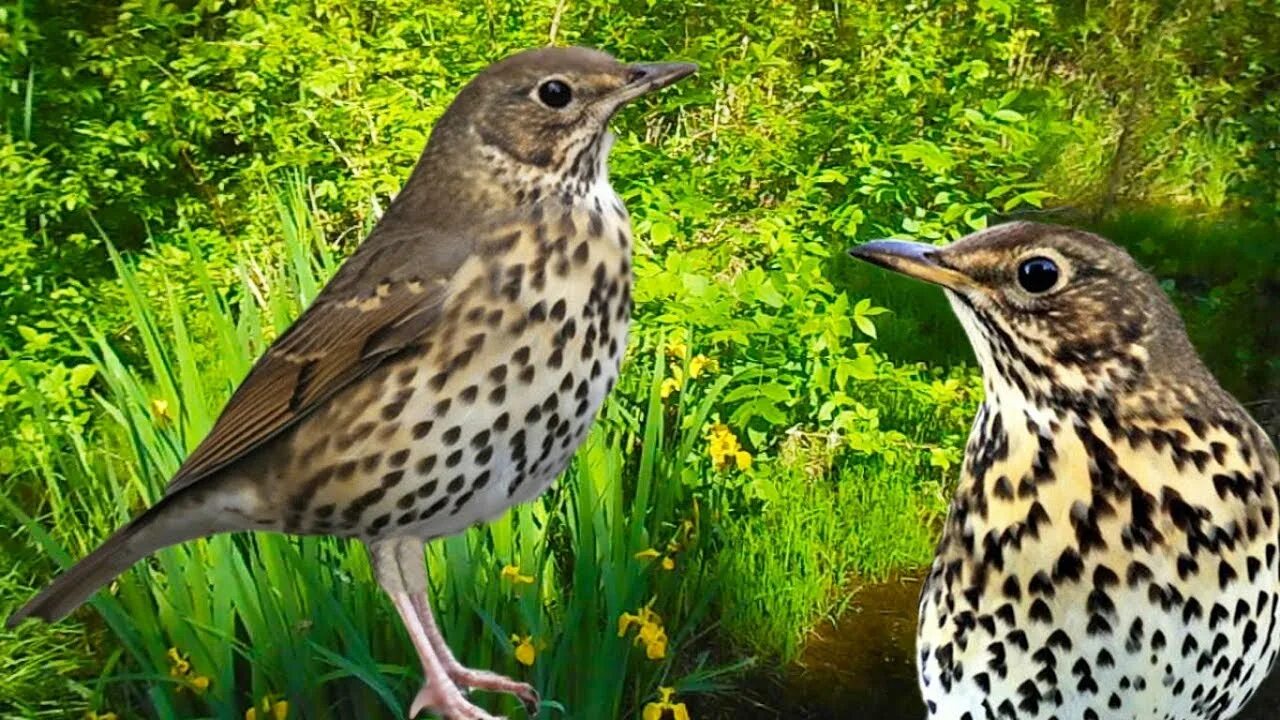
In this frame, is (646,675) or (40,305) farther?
(40,305)

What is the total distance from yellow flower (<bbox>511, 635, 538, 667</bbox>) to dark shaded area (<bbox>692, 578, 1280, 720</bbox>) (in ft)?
1.92

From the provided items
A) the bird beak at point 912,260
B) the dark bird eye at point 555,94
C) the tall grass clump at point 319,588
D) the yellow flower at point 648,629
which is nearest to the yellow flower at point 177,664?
the tall grass clump at point 319,588

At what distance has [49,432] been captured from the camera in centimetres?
186

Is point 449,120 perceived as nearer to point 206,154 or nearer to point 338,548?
point 338,548

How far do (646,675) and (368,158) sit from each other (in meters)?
Answer: 0.84

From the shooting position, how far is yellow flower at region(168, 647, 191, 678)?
5.45 ft

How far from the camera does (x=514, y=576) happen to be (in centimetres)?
164

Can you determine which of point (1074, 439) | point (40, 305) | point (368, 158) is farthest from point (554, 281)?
point (40, 305)

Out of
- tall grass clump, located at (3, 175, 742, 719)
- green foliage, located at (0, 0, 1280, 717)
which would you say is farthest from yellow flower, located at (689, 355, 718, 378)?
tall grass clump, located at (3, 175, 742, 719)

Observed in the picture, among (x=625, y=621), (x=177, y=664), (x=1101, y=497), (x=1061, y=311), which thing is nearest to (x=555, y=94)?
(x=1061, y=311)

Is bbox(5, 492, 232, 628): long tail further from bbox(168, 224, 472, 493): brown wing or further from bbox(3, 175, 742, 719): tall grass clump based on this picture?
bbox(3, 175, 742, 719): tall grass clump

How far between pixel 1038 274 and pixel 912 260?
115 mm

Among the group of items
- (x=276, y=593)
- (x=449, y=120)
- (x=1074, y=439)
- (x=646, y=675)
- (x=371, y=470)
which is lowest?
(x=646, y=675)

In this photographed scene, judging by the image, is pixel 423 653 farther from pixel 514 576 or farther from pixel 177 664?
pixel 177 664
